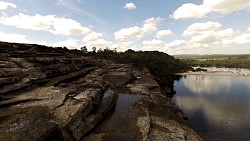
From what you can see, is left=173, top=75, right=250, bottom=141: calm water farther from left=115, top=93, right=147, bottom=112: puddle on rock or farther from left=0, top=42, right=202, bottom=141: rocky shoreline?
left=115, top=93, right=147, bottom=112: puddle on rock

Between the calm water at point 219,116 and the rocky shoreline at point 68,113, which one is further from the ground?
the rocky shoreline at point 68,113

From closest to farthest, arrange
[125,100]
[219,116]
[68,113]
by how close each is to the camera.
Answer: [68,113]
[125,100]
[219,116]

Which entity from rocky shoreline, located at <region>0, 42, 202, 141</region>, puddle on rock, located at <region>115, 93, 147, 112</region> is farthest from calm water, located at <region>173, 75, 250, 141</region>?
puddle on rock, located at <region>115, 93, 147, 112</region>

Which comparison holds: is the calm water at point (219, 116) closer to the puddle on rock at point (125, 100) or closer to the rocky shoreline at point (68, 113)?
the rocky shoreline at point (68, 113)

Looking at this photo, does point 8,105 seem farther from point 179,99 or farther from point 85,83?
point 179,99

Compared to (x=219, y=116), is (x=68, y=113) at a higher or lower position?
higher

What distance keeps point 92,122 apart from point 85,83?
17.2 metres

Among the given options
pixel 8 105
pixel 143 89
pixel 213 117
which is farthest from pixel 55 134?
pixel 213 117

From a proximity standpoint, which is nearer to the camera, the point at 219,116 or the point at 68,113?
the point at 68,113

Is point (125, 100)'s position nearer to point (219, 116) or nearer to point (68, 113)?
point (68, 113)

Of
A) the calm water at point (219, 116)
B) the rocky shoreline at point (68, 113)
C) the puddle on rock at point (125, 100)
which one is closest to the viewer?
the rocky shoreline at point (68, 113)

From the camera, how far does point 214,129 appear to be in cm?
5528

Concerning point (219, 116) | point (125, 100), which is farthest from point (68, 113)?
point (219, 116)

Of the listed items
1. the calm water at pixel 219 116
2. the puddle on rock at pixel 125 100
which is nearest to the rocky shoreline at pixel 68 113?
the puddle on rock at pixel 125 100
